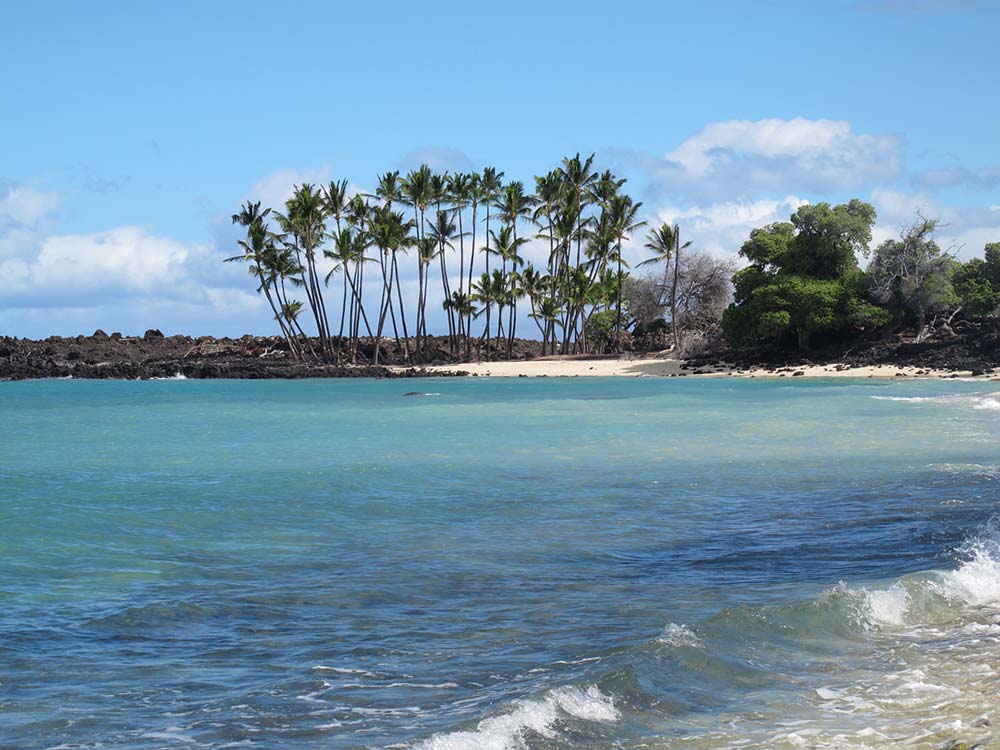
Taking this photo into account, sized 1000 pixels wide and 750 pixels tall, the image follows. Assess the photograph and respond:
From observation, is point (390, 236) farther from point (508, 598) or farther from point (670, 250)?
point (508, 598)

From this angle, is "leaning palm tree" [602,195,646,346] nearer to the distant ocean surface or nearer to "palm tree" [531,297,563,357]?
"palm tree" [531,297,563,357]

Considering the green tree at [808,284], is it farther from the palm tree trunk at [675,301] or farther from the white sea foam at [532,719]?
the white sea foam at [532,719]

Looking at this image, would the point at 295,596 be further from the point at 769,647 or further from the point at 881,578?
the point at 881,578

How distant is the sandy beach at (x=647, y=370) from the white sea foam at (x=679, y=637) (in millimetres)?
46863

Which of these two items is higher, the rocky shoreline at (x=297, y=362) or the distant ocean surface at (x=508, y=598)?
the rocky shoreline at (x=297, y=362)

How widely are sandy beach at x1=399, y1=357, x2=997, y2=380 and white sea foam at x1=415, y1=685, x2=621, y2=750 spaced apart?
48.5 metres

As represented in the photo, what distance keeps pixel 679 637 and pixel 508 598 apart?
2128 millimetres

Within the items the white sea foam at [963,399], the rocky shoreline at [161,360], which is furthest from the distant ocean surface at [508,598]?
the rocky shoreline at [161,360]

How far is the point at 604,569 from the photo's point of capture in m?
11.0

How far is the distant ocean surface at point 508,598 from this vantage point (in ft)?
21.6

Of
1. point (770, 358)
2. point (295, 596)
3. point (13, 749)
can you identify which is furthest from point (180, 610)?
point (770, 358)

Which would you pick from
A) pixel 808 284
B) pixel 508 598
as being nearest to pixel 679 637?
pixel 508 598

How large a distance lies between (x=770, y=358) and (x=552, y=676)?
194ft

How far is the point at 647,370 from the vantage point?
67.1m
